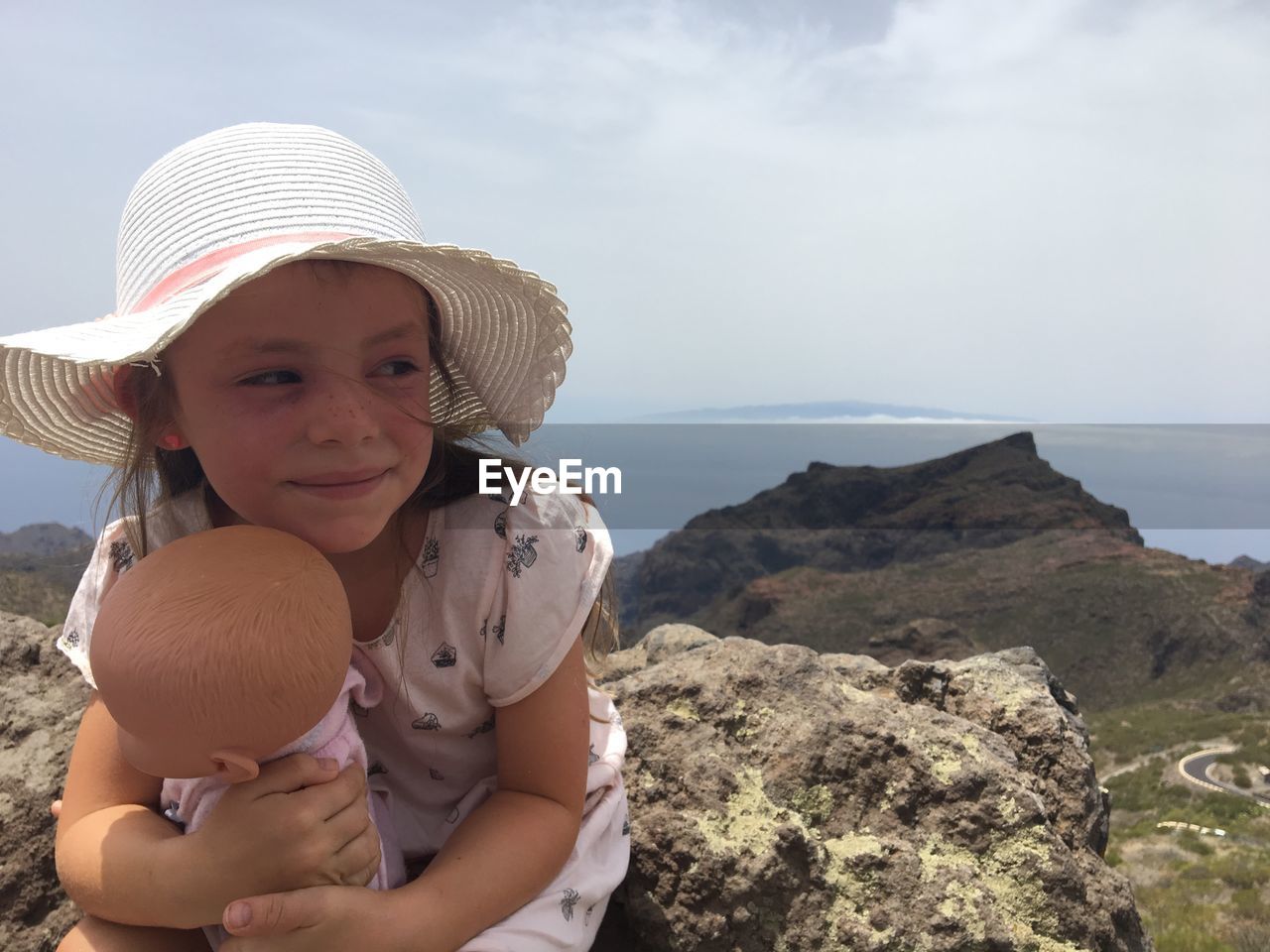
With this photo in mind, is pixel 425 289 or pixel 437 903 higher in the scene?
pixel 425 289

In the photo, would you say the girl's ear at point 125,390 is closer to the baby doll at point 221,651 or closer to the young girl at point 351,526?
the young girl at point 351,526

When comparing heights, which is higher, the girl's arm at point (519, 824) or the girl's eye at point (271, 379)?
the girl's eye at point (271, 379)

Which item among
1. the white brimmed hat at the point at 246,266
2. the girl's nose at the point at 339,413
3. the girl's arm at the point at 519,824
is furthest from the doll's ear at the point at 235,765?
the white brimmed hat at the point at 246,266

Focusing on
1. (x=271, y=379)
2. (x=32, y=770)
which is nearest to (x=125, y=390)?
(x=271, y=379)

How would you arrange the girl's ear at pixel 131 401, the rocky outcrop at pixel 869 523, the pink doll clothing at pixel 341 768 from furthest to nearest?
the rocky outcrop at pixel 869 523
the girl's ear at pixel 131 401
the pink doll clothing at pixel 341 768

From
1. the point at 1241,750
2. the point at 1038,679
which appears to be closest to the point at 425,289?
the point at 1038,679

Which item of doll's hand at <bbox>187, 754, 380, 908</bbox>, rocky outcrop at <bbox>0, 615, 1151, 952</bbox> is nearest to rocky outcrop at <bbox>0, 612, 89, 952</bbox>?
rocky outcrop at <bbox>0, 615, 1151, 952</bbox>

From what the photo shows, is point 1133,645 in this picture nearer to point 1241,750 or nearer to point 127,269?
point 1241,750

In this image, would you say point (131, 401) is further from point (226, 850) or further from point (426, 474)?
point (226, 850)
